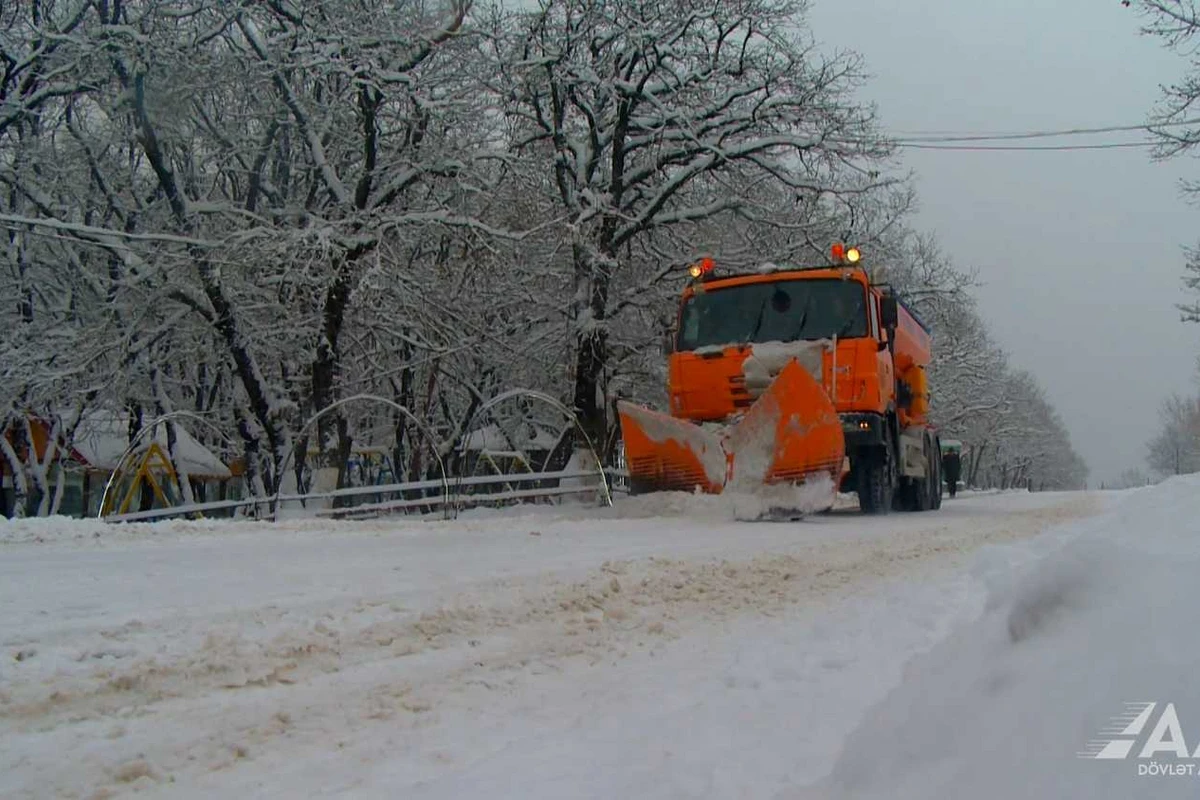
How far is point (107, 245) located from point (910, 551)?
1383cm

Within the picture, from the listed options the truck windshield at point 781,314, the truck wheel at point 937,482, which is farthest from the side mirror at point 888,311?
the truck wheel at point 937,482

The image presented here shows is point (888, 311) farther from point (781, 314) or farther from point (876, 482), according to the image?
point (876, 482)

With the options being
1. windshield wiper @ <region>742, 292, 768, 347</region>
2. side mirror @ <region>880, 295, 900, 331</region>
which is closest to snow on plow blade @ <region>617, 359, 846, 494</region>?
windshield wiper @ <region>742, 292, 768, 347</region>

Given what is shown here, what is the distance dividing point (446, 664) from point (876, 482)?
35.6 ft

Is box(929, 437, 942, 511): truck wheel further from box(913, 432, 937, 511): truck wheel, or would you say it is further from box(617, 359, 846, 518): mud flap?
box(617, 359, 846, 518): mud flap

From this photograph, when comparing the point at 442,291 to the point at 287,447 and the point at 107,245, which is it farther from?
the point at 107,245

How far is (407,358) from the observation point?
22641 millimetres

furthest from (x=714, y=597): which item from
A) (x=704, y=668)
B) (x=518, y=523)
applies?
(x=518, y=523)

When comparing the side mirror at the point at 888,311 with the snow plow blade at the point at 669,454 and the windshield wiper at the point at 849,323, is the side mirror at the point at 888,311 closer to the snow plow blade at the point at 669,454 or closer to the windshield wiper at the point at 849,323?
the windshield wiper at the point at 849,323

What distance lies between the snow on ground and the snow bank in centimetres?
44

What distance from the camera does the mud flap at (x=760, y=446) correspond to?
11.9 metres

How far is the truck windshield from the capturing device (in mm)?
13180

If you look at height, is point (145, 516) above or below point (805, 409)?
below

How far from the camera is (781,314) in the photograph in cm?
1330
